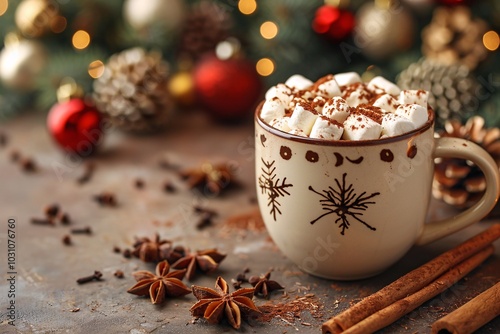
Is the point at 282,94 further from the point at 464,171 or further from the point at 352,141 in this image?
the point at 464,171

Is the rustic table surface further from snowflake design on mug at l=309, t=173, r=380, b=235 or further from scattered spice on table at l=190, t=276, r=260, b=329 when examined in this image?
snowflake design on mug at l=309, t=173, r=380, b=235

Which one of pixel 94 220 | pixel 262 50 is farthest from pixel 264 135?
pixel 262 50

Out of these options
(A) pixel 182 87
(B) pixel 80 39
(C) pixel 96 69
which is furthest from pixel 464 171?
(B) pixel 80 39

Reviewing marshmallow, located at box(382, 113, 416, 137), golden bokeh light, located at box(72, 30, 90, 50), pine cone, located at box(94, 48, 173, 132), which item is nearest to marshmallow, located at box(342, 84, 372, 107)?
marshmallow, located at box(382, 113, 416, 137)

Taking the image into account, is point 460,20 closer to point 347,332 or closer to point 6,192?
point 347,332

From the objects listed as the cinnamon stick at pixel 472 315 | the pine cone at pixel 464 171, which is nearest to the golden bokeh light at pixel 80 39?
the pine cone at pixel 464 171

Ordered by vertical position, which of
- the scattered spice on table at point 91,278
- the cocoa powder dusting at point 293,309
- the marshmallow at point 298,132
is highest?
the marshmallow at point 298,132

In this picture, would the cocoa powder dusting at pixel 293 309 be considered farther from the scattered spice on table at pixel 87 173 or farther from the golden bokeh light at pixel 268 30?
the golden bokeh light at pixel 268 30
